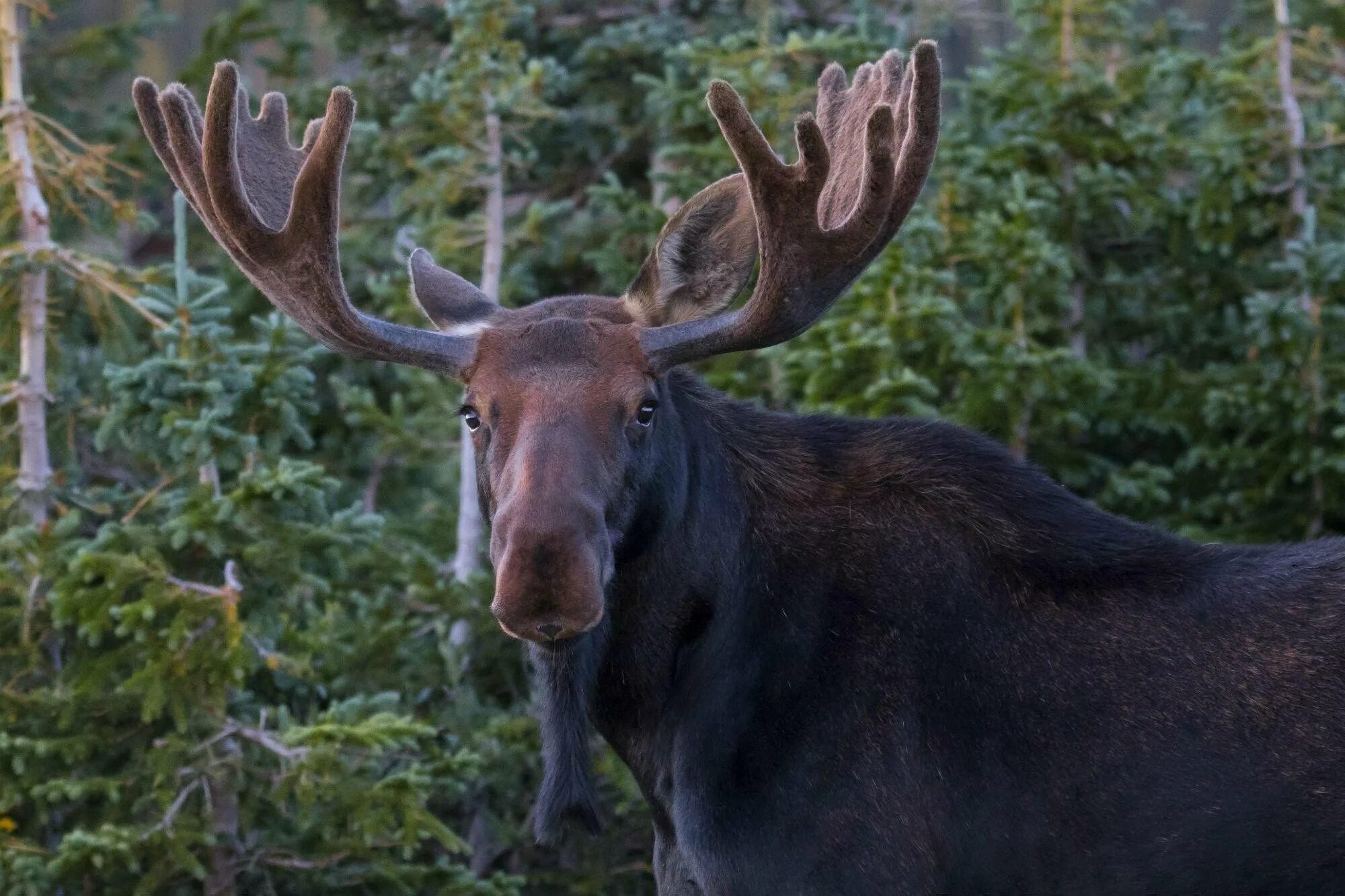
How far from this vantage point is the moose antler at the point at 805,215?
13.8 feet

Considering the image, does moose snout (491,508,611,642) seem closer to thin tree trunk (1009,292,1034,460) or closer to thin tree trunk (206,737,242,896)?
thin tree trunk (206,737,242,896)

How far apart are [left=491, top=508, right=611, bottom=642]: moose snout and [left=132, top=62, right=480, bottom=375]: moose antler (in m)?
0.74

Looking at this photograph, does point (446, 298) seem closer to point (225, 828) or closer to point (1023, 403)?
point (225, 828)

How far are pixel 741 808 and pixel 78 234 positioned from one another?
247 inches

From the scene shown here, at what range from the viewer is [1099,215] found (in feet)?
26.6

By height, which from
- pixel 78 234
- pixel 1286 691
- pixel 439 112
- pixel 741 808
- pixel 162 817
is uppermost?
pixel 439 112

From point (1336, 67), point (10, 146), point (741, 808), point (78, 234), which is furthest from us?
point (78, 234)

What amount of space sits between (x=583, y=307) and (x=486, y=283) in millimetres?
2894

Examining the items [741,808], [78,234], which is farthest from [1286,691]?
[78,234]

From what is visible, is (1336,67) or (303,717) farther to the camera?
(1336,67)

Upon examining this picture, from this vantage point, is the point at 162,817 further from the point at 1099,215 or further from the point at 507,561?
the point at 1099,215

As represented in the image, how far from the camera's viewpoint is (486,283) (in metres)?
7.40

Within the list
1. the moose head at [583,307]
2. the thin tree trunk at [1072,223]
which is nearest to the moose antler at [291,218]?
the moose head at [583,307]

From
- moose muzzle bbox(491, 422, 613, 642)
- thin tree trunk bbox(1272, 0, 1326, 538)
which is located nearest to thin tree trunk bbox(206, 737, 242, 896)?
moose muzzle bbox(491, 422, 613, 642)
